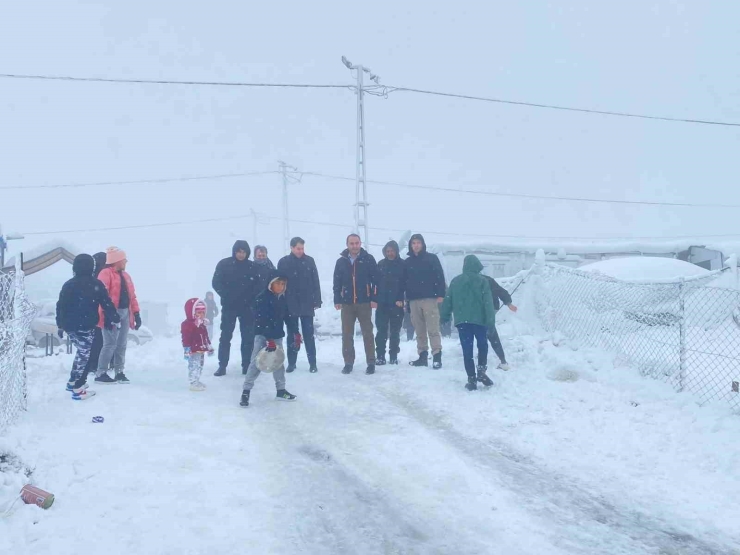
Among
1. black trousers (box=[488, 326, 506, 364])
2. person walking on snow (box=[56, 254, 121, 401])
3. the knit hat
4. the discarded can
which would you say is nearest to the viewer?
the discarded can

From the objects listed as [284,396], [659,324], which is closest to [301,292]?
[284,396]

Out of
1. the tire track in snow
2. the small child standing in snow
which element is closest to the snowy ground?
the tire track in snow

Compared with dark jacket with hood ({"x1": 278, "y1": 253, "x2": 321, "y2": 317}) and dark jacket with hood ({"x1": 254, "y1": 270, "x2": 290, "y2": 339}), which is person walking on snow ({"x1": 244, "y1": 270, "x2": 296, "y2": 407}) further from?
dark jacket with hood ({"x1": 278, "y1": 253, "x2": 321, "y2": 317})

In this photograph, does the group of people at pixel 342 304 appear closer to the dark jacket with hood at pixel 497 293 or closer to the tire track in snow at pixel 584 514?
the dark jacket with hood at pixel 497 293

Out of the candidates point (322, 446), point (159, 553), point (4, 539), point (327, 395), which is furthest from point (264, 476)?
point (327, 395)

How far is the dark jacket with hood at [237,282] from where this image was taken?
8961 mm

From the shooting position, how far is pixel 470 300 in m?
7.78

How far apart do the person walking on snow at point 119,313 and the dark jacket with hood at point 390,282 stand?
3655 mm

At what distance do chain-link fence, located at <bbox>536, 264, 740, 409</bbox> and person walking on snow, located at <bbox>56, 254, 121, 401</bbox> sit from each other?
7062 millimetres

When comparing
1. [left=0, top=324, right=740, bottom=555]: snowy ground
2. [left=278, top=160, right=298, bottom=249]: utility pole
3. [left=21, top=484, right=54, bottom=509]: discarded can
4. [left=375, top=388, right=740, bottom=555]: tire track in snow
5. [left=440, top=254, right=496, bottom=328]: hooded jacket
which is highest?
[left=278, top=160, right=298, bottom=249]: utility pole

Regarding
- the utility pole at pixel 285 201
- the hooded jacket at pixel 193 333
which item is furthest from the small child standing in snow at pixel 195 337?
the utility pole at pixel 285 201

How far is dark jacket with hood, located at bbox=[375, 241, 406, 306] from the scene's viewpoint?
30.3 ft

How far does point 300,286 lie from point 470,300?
2752mm

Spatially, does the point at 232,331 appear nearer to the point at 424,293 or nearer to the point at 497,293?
the point at 424,293
